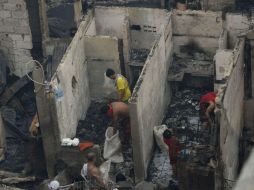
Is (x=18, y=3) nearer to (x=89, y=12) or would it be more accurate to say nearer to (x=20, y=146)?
(x=89, y=12)

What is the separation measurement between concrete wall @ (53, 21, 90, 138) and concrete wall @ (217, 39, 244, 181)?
306 cm

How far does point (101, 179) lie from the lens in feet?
28.4

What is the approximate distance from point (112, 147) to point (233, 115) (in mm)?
2421

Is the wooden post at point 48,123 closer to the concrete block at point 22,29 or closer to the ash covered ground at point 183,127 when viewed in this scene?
the ash covered ground at point 183,127

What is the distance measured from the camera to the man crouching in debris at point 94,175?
857 cm

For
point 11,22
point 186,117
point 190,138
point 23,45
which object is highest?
point 11,22

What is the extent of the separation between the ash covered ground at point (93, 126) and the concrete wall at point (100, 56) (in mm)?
676

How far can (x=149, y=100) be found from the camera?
9.81 metres

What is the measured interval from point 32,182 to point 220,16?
5.13 metres

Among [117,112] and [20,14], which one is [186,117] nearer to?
[117,112]

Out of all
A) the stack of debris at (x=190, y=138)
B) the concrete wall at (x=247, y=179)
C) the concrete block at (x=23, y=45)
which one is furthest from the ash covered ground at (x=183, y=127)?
the concrete wall at (x=247, y=179)

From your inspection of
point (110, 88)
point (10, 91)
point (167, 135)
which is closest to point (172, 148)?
point (167, 135)

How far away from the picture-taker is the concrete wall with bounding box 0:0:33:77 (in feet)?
39.7

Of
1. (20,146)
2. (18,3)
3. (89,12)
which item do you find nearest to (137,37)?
(89,12)
